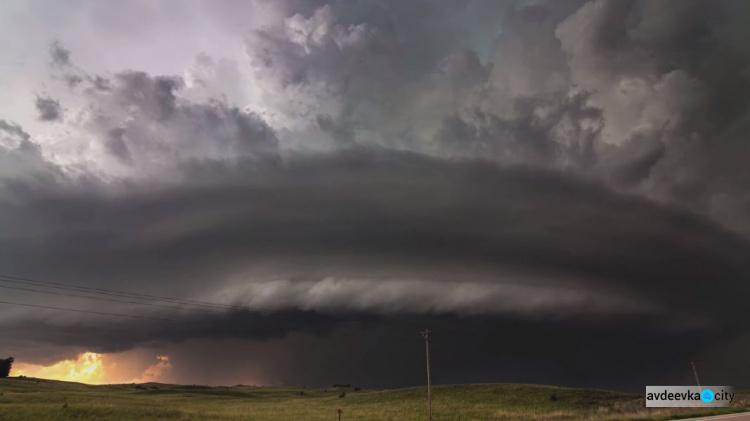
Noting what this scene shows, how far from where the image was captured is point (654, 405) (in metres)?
81.6

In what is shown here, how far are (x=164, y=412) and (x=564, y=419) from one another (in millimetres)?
67481

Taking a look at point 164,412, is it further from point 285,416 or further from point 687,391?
point 687,391

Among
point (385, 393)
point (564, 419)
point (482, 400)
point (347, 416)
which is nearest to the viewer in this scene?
point (564, 419)

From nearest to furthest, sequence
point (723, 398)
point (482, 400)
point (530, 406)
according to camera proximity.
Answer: point (723, 398)
point (530, 406)
point (482, 400)

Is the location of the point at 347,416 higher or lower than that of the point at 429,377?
lower

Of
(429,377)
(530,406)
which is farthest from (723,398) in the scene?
(429,377)

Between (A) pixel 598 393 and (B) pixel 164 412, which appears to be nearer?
(B) pixel 164 412
